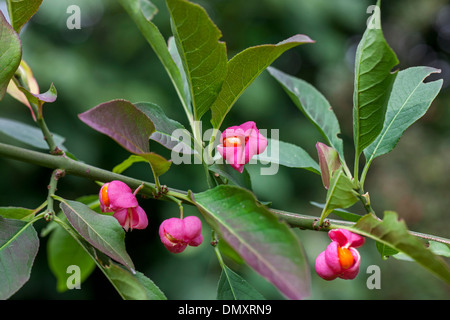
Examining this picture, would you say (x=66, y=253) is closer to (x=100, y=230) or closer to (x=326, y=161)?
(x=100, y=230)

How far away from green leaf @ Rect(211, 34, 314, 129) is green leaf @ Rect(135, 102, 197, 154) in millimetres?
52

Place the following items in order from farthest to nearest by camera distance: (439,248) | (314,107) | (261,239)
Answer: (314,107) → (439,248) → (261,239)

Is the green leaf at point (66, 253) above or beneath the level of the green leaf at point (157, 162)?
beneath

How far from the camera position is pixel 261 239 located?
1.44 feet

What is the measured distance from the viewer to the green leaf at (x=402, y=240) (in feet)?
1.44

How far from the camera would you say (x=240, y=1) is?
120 inches

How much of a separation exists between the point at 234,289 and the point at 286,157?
23cm

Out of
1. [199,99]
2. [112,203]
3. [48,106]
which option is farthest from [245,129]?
[48,106]

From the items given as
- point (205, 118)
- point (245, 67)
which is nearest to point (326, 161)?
point (245, 67)

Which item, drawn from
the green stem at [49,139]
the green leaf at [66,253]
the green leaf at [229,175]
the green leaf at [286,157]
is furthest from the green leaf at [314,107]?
the green leaf at [66,253]

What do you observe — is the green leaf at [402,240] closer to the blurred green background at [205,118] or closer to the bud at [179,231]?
the bud at [179,231]

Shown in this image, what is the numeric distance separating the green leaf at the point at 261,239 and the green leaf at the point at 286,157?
23 cm

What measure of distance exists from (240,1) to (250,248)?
2.88 meters

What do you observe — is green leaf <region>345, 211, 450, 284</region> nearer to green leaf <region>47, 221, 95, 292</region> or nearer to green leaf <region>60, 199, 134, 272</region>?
green leaf <region>60, 199, 134, 272</region>
